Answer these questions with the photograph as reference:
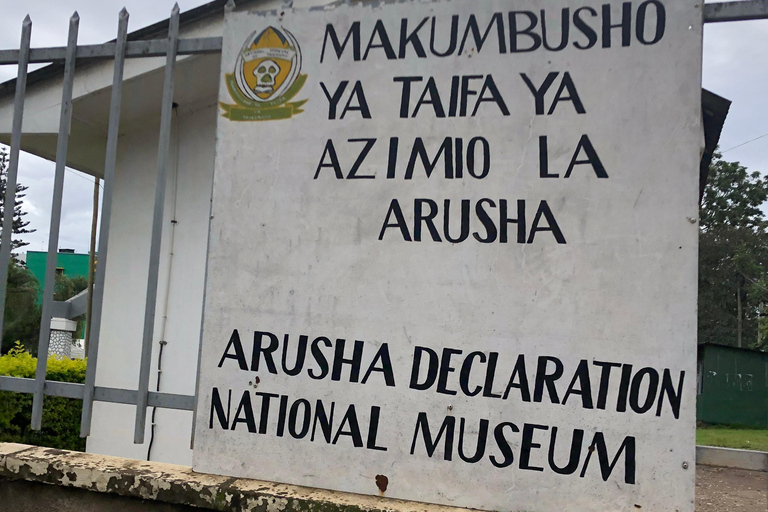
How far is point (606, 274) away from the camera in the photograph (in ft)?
7.06

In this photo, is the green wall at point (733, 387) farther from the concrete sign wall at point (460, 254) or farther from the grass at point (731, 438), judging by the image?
the concrete sign wall at point (460, 254)

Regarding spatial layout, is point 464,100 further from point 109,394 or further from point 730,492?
point 730,492

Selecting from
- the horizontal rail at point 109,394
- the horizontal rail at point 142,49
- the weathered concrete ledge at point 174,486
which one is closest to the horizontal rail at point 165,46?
the horizontal rail at point 142,49

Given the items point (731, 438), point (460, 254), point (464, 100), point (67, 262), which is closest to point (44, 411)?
point (460, 254)

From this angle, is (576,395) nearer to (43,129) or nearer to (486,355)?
(486,355)

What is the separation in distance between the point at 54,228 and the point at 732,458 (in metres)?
2.59

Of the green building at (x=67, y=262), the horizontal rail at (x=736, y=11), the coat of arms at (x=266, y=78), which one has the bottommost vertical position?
the coat of arms at (x=266, y=78)

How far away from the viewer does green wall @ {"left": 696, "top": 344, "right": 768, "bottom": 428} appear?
63.7ft

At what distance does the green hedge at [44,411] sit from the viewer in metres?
5.64

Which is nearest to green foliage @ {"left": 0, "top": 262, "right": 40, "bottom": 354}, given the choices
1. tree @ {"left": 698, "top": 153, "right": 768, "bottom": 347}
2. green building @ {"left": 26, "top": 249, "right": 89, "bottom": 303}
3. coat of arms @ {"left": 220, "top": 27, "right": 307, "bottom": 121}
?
green building @ {"left": 26, "top": 249, "right": 89, "bottom": 303}

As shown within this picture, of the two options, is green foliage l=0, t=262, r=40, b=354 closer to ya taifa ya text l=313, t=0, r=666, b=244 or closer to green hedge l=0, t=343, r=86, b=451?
green hedge l=0, t=343, r=86, b=451

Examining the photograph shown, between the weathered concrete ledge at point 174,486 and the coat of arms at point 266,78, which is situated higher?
the coat of arms at point 266,78

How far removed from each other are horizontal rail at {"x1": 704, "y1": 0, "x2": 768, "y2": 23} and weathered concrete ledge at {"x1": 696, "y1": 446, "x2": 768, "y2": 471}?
55.4 inches

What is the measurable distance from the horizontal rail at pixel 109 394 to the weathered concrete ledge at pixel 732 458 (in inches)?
69.1
